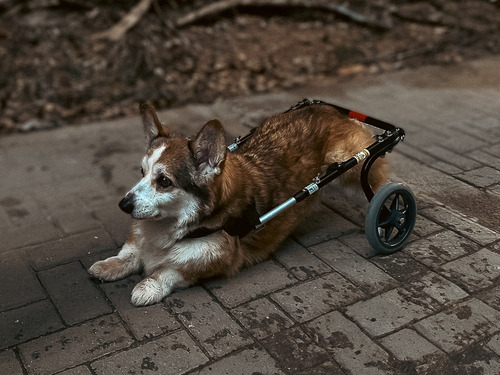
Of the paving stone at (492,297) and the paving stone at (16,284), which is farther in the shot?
the paving stone at (16,284)

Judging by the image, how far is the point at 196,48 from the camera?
7816 millimetres

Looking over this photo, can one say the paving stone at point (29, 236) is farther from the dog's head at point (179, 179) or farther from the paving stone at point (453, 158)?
the paving stone at point (453, 158)

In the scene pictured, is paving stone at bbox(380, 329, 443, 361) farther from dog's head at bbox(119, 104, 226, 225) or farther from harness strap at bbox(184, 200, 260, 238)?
dog's head at bbox(119, 104, 226, 225)

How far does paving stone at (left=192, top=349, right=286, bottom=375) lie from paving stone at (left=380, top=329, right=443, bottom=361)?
0.60m

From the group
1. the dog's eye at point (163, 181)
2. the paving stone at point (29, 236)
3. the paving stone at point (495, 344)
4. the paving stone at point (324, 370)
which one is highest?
the dog's eye at point (163, 181)

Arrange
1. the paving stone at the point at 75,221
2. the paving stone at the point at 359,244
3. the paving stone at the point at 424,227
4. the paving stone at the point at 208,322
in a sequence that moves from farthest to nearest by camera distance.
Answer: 1. the paving stone at the point at 75,221
2. the paving stone at the point at 424,227
3. the paving stone at the point at 359,244
4. the paving stone at the point at 208,322

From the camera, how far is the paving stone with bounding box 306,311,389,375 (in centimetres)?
290

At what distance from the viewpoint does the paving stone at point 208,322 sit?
3061 mm

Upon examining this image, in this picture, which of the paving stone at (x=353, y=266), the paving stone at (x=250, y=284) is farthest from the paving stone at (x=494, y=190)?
the paving stone at (x=250, y=284)

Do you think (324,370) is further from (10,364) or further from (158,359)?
(10,364)

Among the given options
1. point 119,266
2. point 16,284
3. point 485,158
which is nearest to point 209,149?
point 119,266

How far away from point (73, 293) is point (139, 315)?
1.63 ft

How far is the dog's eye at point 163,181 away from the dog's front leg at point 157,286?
1.86 ft

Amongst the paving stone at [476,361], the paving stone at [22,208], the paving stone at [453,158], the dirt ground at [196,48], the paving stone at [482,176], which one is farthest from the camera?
the dirt ground at [196,48]
